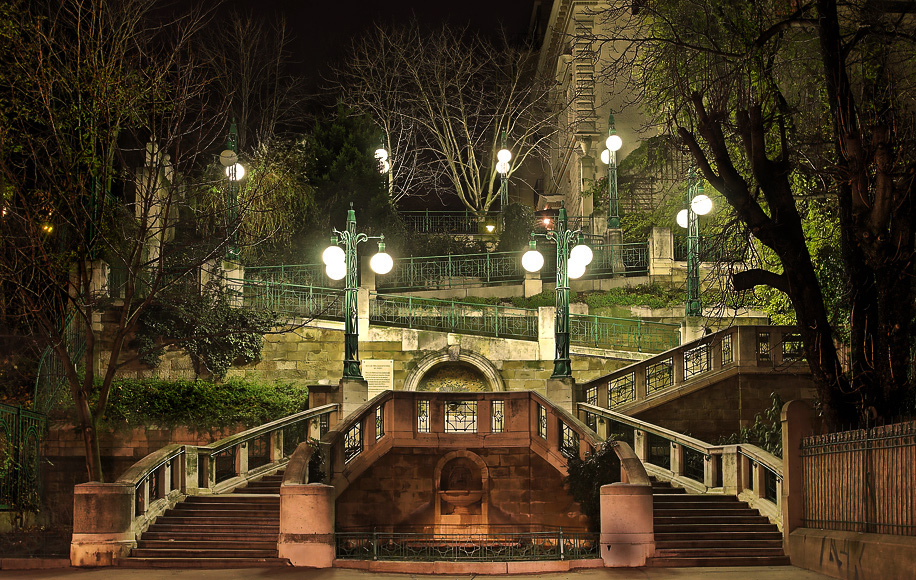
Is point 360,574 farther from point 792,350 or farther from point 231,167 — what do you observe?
point 231,167

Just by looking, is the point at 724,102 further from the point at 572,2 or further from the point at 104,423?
the point at 572,2

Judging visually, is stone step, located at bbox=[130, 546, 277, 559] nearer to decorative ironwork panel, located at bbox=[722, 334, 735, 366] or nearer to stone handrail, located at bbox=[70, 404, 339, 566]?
stone handrail, located at bbox=[70, 404, 339, 566]

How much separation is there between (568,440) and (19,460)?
9606 mm

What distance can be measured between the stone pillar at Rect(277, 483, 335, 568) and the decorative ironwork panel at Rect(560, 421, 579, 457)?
5002 millimetres

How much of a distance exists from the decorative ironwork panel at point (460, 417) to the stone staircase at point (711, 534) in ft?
13.9

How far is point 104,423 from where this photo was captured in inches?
771

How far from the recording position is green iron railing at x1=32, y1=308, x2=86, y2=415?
19.1m

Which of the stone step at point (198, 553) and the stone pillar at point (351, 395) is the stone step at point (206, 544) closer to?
the stone step at point (198, 553)

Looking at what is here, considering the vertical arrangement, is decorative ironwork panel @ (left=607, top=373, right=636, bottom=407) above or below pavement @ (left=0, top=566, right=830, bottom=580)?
above

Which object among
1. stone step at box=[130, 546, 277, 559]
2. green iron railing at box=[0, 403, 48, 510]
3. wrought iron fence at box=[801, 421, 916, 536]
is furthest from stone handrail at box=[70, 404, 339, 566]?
wrought iron fence at box=[801, 421, 916, 536]

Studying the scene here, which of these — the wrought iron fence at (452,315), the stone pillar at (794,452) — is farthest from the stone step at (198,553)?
the wrought iron fence at (452,315)

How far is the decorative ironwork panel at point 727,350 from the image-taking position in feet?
65.1

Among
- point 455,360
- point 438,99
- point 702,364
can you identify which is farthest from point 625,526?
point 438,99

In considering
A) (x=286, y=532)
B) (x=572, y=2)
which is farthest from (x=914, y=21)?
(x=572, y=2)
